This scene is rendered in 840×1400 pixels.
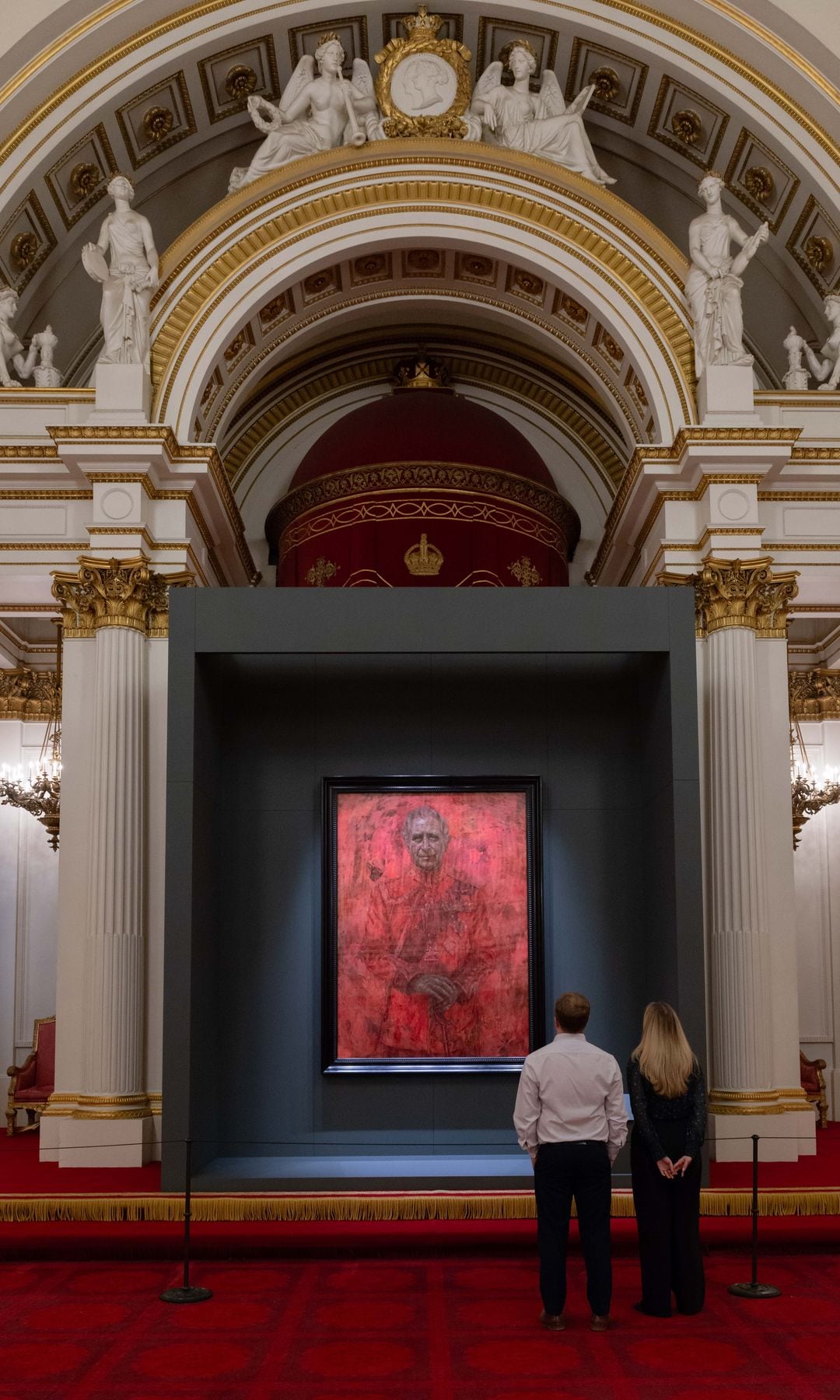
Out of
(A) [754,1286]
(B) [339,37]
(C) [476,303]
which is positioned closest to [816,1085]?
(A) [754,1286]

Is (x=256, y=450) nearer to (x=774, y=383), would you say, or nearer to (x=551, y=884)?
(x=774, y=383)

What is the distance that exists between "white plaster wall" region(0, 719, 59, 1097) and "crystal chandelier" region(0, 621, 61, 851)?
1.09 feet

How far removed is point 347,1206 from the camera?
8.33 metres

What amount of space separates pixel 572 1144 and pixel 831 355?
863 centimetres

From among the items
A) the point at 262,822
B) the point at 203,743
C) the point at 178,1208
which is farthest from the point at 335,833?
the point at 178,1208

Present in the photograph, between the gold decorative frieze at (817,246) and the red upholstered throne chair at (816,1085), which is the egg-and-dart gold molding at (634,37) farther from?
the red upholstered throne chair at (816,1085)

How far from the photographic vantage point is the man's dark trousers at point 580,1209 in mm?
6309

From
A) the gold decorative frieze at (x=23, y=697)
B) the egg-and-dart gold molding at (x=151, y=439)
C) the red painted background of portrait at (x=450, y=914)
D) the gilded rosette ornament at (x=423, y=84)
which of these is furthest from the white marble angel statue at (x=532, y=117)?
the gold decorative frieze at (x=23, y=697)

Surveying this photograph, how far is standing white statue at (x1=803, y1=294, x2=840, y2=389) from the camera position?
12.2m

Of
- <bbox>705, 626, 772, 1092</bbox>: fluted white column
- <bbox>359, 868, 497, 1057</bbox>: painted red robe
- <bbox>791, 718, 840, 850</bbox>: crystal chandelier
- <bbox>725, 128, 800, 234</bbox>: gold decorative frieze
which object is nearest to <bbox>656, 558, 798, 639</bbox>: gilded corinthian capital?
<bbox>705, 626, 772, 1092</bbox>: fluted white column

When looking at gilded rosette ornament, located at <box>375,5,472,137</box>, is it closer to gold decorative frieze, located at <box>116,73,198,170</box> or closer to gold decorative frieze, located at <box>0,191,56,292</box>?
gold decorative frieze, located at <box>116,73,198,170</box>

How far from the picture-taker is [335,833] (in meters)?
10.1

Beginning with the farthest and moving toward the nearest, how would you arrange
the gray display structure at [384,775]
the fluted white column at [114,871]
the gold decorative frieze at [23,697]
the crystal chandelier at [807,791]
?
1. the gold decorative frieze at [23,697]
2. the crystal chandelier at [807,791]
3. the fluted white column at [114,871]
4. the gray display structure at [384,775]

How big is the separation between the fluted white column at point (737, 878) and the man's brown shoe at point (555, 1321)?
442 centimetres
